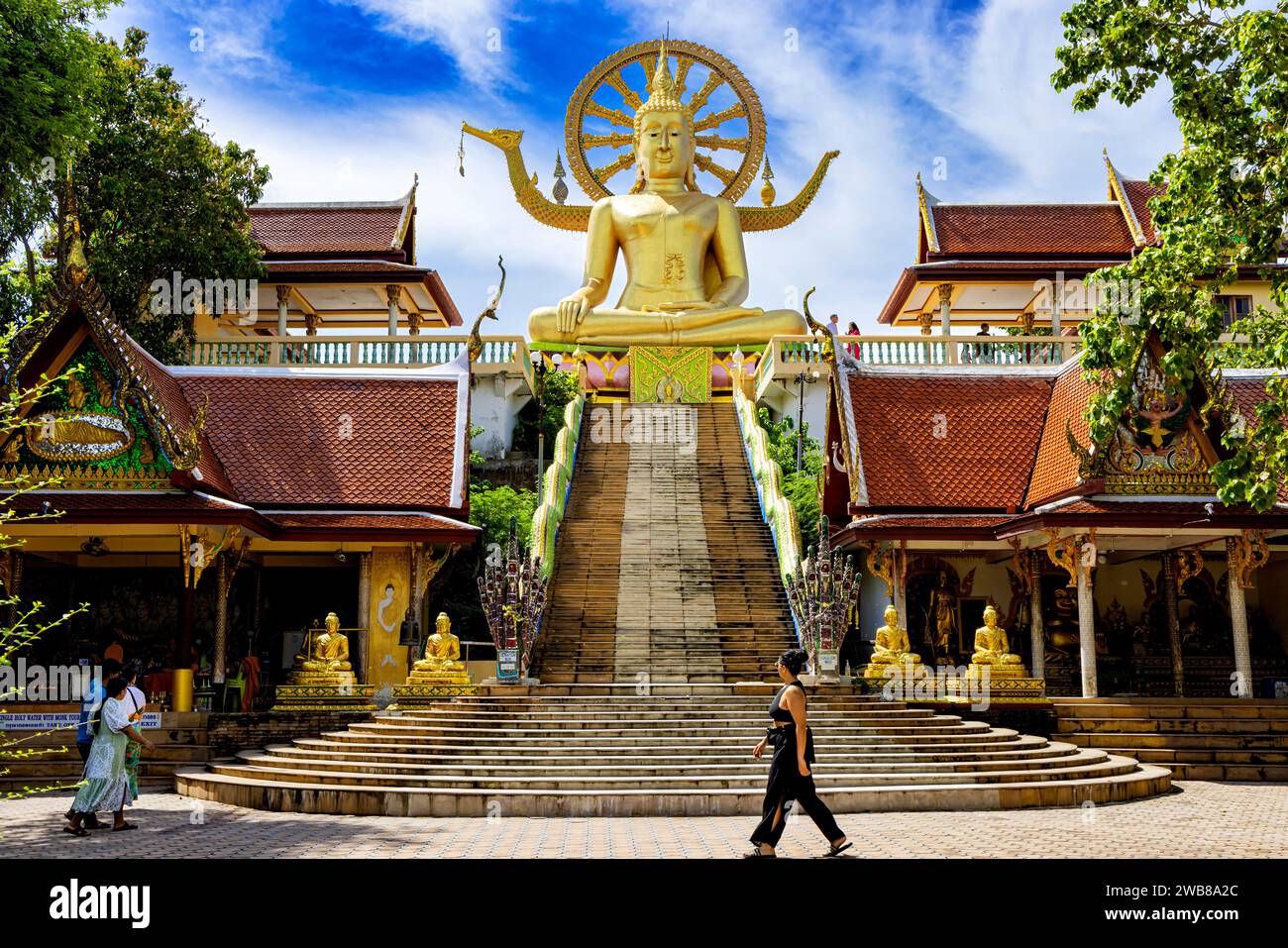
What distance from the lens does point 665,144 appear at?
30812 mm

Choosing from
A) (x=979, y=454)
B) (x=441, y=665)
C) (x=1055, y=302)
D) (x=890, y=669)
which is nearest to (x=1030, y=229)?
(x=1055, y=302)

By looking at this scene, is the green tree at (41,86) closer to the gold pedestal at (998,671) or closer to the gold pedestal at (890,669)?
the gold pedestal at (890,669)

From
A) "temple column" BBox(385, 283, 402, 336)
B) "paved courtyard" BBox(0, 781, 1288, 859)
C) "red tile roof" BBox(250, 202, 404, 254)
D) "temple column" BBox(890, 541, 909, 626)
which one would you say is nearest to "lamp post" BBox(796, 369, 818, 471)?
"temple column" BBox(890, 541, 909, 626)

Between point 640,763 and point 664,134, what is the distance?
21139mm

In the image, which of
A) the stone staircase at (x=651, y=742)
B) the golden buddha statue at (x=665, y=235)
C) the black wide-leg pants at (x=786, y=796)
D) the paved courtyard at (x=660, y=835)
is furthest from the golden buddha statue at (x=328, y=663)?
the golden buddha statue at (x=665, y=235)

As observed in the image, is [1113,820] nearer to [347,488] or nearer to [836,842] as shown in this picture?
[836,842]

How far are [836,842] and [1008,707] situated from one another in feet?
26.5

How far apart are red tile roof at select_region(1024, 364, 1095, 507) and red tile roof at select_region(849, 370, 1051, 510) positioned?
0.74 ft

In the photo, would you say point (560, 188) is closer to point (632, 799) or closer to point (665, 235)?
point (665, 235)

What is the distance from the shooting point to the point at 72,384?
1705 centimetres

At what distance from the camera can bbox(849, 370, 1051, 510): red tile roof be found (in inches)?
760

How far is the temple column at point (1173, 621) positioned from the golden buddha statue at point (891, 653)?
4.22 m
